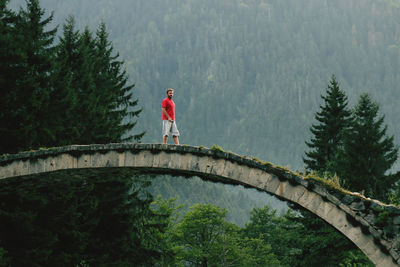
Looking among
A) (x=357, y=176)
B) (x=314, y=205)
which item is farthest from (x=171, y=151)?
(x=357, y=176)

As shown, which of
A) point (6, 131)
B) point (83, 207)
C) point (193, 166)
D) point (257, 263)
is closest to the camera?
point (193, 166)

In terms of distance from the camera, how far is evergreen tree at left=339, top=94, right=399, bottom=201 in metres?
24.0

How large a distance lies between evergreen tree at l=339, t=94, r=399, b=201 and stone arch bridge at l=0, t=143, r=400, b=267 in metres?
13.5

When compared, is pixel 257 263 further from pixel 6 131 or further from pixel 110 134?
pixel 6 131

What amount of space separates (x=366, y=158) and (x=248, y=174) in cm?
1585

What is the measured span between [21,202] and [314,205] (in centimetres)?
1235

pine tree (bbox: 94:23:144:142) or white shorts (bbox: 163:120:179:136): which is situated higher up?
pine tree (bbox: 94:23:144:142)

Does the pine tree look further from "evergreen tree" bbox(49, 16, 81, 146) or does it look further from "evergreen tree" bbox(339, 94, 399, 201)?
"evergreen tree" bbox(339, 94, 399, 201)

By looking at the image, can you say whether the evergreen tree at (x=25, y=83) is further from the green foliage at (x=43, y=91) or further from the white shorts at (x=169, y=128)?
the white shorts at (x=169, y=128)

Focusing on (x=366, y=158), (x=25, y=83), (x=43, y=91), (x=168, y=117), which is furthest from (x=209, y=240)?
(x=168, y=117)

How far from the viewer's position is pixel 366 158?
2522cm

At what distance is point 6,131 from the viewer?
17.2 meters

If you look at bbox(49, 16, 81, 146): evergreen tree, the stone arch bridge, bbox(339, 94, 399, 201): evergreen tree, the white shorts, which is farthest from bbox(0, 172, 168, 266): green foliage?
bbox(339, 94, 399, 201): evergreen tree

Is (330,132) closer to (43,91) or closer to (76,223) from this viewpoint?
(76,223)
